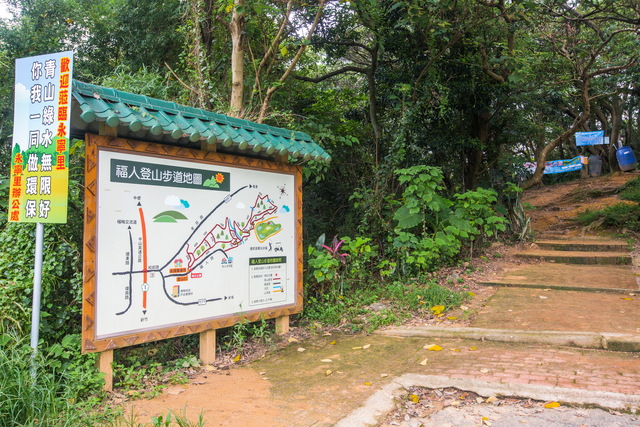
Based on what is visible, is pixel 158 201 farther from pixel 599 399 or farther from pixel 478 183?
pixel 478 183

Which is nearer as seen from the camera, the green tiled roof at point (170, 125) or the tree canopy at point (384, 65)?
the green tiled roof at point (170, 125)

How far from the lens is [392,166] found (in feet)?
27.3

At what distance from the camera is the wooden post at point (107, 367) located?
3885 millimetres

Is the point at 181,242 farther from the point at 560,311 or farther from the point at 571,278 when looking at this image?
the point at 571,278

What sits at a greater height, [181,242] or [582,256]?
[181,242]

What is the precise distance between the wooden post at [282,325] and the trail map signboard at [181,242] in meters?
0.13

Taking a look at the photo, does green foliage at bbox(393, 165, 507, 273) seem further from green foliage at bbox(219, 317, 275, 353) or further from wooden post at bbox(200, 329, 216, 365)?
wooden post at bbox(200, 329, 216, 365)

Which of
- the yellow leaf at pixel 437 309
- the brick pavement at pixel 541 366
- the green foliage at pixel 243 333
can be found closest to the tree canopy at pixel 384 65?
the yellow leaf at pixel 437 309

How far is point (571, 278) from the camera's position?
7.42 meters

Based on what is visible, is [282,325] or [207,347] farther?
[282,325]

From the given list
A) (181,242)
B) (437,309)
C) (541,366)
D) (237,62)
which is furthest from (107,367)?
(237,62)

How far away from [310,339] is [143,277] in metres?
2.22

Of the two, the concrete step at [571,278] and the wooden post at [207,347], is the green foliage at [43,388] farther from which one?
the concrete step at [571,278]

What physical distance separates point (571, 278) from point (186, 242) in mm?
6246
